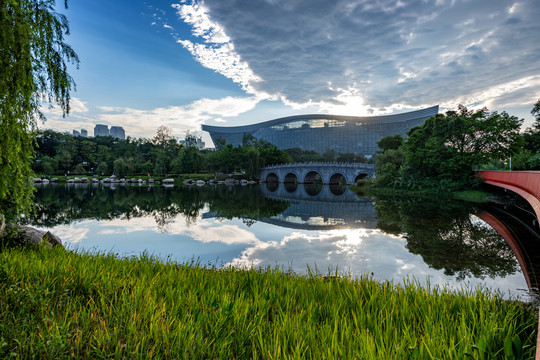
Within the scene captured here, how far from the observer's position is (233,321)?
3.01 metres

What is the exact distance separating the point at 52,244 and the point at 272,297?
19.2 feet

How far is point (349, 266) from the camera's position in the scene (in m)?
7.93

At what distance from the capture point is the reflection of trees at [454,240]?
7.82 meters

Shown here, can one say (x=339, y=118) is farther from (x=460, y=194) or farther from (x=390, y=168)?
(x=460, y=194)

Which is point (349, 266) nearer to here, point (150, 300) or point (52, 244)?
point (150, 300)

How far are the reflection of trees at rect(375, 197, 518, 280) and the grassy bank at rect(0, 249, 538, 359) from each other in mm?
4852

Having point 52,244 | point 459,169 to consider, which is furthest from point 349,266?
point 459,169

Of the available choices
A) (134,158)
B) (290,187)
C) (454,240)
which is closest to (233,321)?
(454,240)

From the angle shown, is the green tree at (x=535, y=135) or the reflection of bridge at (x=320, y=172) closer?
the green tree at (x=535, y=135)

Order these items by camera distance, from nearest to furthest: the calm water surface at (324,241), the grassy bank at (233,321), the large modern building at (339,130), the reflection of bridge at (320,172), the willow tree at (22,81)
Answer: the grassy bank at (233,321) → the willow tree at (22,81) → the calm water surface at (324,241) → the reflection of bridge at (320,172) → the large modern building at (339,130)

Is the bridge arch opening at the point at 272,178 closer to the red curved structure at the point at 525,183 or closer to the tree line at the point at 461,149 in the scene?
the tree line at the point at 461,149

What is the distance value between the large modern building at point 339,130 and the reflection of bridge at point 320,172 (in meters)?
45.8

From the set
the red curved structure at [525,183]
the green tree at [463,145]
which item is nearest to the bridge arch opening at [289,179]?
the green tree at [463,145]

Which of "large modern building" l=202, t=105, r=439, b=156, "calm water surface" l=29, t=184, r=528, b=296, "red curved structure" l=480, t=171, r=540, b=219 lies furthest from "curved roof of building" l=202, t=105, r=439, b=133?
"calm water surface" l=29, t=184, r=528, b=296
